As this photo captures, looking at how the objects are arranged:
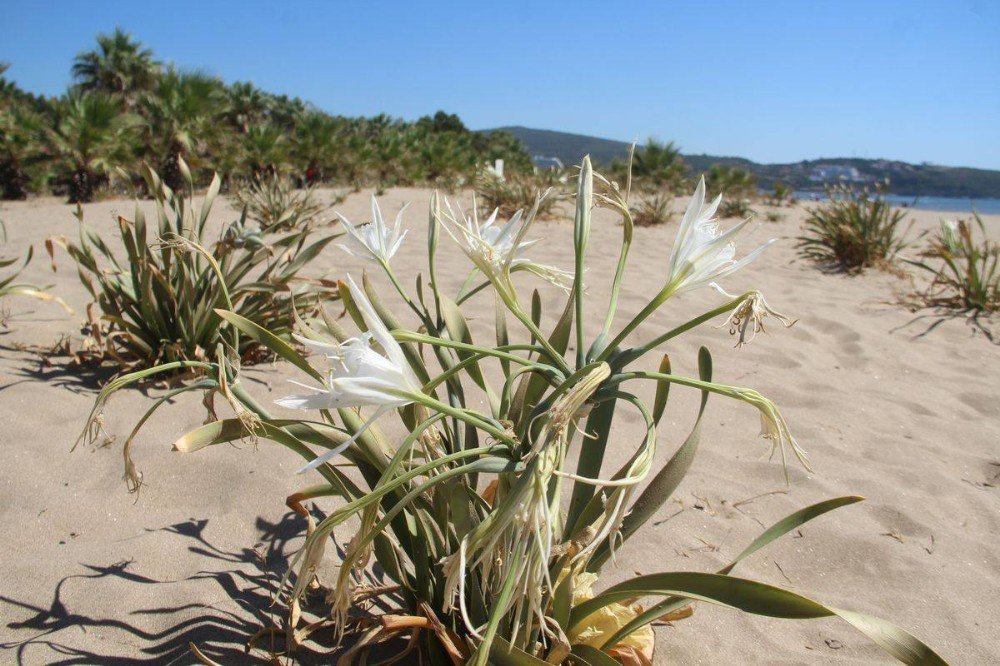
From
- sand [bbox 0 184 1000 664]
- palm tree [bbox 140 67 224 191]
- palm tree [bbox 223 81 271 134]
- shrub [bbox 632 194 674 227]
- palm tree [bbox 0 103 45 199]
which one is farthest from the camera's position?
palm tree [bbox 223 81 271 134]

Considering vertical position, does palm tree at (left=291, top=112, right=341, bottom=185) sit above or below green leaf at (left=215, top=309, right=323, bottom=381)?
above

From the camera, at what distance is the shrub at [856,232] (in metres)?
5.80

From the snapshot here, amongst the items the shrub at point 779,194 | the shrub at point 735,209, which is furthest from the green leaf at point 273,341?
the shrub at point 779,194

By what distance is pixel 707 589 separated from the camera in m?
0.93

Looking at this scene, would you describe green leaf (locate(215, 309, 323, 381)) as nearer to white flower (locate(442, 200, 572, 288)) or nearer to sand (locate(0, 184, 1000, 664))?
white flower (locate(442, 200, 572, 288))

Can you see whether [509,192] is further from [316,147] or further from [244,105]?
[244,105]

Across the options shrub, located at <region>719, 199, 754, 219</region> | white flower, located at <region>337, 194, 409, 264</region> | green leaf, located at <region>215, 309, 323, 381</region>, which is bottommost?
shrub, located at <region>719, 199, 754, 219</region>

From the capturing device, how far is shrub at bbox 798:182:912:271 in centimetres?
580

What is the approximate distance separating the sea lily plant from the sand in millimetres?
A: 268

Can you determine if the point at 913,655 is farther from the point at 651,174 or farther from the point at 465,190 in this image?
the point at 651,174

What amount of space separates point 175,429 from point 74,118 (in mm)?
13972

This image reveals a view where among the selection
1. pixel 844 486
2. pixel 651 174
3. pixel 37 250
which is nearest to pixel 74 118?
pixel 37 250

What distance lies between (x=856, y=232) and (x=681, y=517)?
4.92 metres

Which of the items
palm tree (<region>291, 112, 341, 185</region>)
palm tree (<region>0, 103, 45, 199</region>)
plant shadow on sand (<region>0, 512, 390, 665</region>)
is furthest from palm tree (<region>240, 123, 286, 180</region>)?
plant shadow on sand (<region>0, 512, 390, 665</region>)
